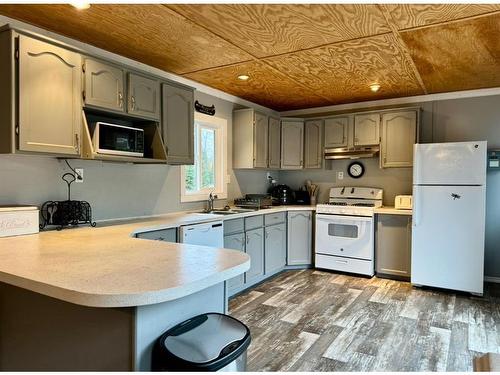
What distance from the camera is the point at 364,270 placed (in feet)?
13.7

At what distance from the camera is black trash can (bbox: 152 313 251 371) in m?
1.16

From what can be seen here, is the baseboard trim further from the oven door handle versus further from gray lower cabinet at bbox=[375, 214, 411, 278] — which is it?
the oven door handle

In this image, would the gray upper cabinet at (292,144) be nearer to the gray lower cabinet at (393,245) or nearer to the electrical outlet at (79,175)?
the gray lower cabinet at (393,245)

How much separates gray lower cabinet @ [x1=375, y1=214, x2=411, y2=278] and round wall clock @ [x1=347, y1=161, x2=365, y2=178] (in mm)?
862

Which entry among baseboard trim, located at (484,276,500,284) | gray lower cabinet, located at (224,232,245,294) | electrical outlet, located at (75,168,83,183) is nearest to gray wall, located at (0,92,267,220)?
electrical outlet, located at (75,168,83,183)

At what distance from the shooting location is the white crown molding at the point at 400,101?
409 cm

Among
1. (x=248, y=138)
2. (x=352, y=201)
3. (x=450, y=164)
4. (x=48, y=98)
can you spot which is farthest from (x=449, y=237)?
(x=48, y=98)

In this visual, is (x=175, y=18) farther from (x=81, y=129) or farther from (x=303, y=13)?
(x=81, y=129)

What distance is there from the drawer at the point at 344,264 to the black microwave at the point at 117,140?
280cm

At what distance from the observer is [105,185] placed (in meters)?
2.93

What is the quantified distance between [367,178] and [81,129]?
3768 millimetres

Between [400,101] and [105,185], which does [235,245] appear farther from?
[400,101]

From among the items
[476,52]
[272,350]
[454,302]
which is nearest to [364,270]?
[454,302]

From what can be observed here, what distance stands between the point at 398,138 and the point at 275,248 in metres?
2.12
